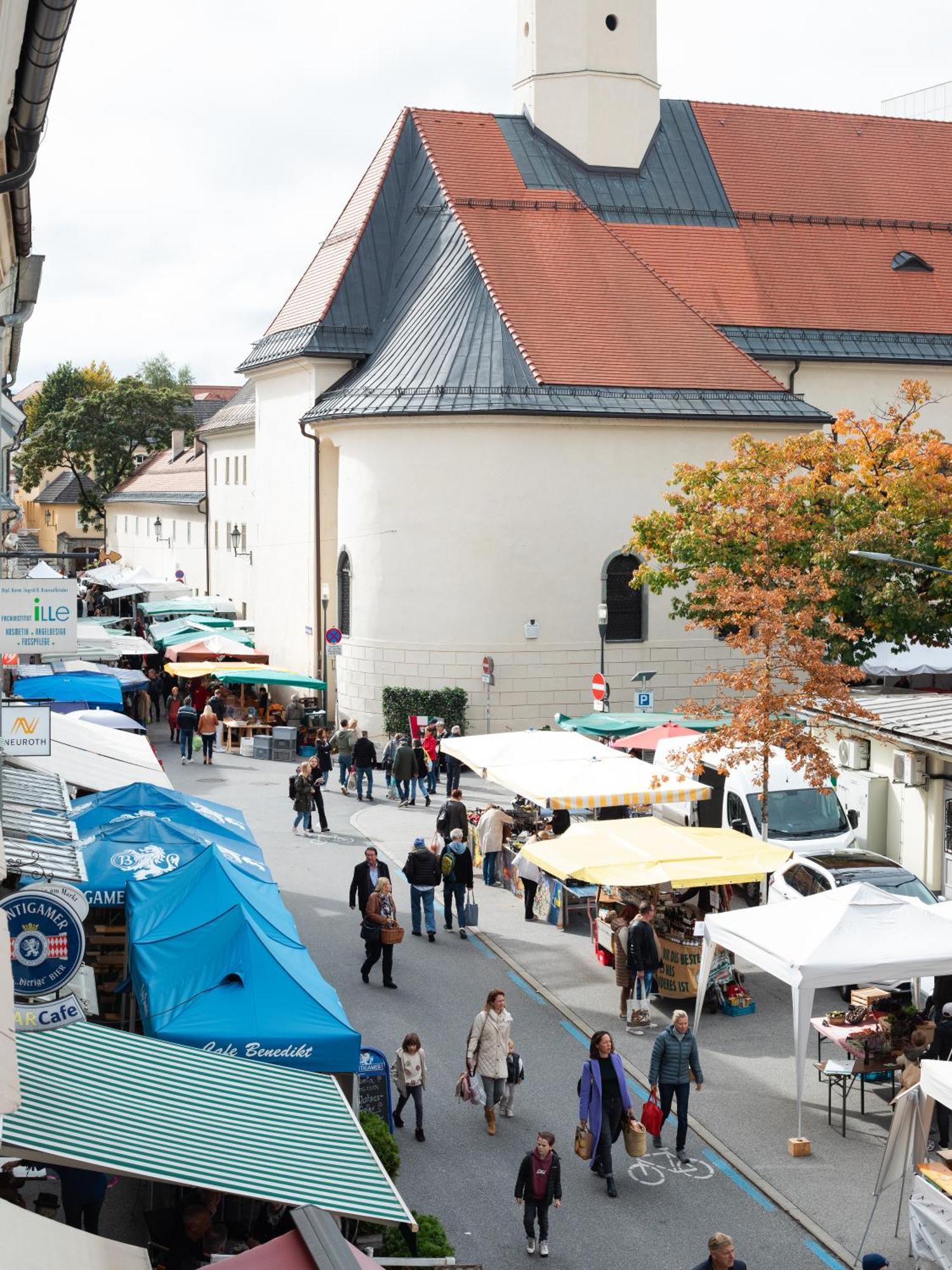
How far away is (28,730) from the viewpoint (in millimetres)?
14898

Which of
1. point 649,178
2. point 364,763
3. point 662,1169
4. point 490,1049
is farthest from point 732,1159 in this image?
point 649,178

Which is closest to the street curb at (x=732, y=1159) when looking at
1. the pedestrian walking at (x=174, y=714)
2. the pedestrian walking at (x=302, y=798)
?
the pedestrian walking at (x=302, y=798)

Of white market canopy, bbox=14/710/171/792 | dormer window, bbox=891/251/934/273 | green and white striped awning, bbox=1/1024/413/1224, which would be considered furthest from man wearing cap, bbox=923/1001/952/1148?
dormer window, bbox=891/251/934/273

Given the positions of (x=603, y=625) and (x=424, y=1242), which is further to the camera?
(x=603, y=625)

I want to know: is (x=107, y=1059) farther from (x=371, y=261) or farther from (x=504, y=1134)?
(x=371, y=261)

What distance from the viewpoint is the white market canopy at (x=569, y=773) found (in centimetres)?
2030

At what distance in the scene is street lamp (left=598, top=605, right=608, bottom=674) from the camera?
32.4 meters

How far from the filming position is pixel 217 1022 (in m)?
11.1

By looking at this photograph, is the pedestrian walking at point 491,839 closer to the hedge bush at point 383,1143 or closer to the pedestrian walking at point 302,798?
the pedestrian walking at point 302,798

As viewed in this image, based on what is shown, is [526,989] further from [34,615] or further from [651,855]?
[34,615]

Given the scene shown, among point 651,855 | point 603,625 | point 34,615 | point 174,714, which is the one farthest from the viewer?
point 174,714

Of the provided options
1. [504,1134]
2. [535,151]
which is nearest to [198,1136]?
[504,1134]

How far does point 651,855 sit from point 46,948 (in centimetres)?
824

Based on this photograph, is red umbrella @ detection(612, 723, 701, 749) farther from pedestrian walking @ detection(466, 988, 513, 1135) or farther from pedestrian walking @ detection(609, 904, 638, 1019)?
pedestrian walking @ detection(466, 988, 513, 1135)
